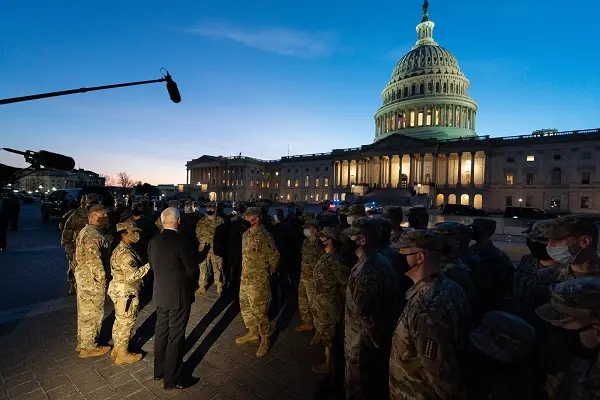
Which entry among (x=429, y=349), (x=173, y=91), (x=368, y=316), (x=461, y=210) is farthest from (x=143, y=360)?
(x=461, y=210)

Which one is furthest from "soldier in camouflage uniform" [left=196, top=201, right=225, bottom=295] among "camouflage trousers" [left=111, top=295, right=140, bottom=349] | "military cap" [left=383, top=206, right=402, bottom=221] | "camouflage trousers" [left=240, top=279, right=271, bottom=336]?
"military cap" [left=383, top=206, right=402, bottom=221]

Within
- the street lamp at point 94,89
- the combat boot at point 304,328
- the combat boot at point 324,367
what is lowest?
the combat boot at point 304,328

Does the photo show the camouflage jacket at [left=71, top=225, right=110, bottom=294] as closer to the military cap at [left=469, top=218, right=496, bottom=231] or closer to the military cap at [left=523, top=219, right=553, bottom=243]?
the military cap at [left=523, top=219, right=553, bottom=243]

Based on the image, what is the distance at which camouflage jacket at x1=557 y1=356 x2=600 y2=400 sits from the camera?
1.52 metres

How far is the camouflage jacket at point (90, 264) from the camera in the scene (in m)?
4.71

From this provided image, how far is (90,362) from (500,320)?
5614 millimetres

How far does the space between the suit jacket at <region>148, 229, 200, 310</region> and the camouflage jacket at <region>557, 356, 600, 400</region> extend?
3.88 meters

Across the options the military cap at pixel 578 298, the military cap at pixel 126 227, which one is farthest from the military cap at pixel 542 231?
the military cap at pixel 126 227

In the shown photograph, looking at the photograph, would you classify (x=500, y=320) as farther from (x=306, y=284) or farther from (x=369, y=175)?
(x=369, y=175)

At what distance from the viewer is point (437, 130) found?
74.6m

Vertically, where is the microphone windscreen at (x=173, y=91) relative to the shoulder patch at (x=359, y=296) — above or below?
above

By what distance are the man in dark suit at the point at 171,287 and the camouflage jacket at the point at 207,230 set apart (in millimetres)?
4140

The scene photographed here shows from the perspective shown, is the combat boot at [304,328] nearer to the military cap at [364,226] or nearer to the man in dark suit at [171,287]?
the man in dark suit at [171,287]

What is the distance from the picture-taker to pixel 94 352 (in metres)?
4.76
